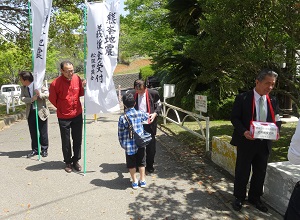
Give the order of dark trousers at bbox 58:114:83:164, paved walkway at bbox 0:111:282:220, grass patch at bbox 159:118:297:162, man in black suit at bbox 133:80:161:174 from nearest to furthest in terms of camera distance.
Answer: paved walkway at bbox 0:111:282:220
man in black suit at bbox 133:80:161:174
dark trousers at bbox 58:114:83:164
grass patch at bbox 159:118:297:162

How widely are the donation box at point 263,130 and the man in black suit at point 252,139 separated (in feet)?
0.32

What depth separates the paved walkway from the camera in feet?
11.9

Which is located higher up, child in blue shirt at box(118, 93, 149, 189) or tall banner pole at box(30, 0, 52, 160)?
tall banner pole at box(30, 0, 52, 160)

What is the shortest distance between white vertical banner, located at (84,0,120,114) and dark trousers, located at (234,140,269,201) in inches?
91.9

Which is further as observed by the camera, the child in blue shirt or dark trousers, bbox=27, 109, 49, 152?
dark trousers, bbox=27, 109, 49, 152

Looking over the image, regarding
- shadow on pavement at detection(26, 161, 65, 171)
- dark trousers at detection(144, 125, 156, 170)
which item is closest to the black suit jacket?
dark trousers at detection(144, 125, 156, 170)

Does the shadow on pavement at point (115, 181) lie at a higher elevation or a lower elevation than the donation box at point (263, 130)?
lower

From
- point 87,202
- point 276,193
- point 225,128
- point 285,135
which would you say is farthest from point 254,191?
point 225,128

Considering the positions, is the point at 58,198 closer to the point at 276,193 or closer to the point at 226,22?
the point at 276,193

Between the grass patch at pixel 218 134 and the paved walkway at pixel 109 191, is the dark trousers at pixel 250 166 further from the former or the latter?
the grass patch at pixel 218 134

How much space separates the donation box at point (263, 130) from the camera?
3293 millimetres

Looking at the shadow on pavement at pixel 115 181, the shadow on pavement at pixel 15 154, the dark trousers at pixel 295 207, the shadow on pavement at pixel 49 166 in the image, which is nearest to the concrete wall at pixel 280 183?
the dark trousers at pixel 295 207

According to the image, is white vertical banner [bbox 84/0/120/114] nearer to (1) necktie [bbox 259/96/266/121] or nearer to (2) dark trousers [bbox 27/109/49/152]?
(2) dark trousers [bbox 27/109/49/152]

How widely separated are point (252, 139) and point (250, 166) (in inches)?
17.4
